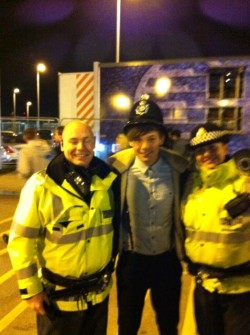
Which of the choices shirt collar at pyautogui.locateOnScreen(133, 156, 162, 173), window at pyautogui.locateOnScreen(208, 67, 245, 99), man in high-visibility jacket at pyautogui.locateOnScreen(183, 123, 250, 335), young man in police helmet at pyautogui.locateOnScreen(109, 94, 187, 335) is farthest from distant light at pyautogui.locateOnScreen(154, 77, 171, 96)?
man in high-visibility jacket at pyautogui.locateOnScreen(183, 123, 250, 335)

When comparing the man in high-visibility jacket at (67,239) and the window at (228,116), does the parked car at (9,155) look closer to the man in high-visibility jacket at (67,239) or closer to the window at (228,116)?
the window at (228,116)

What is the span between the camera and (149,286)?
276 cm

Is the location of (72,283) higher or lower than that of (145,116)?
Answer: lower

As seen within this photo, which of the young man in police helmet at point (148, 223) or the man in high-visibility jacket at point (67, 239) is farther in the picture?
the young man in police helmet at point (148, 223)

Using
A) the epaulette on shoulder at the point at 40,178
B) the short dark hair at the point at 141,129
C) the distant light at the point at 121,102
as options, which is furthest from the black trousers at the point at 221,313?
the distant light at the point at 121,102

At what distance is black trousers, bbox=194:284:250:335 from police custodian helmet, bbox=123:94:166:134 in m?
1.08

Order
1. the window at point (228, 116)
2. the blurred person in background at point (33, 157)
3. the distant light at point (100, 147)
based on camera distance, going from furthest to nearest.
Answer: the distant light at point (100, 147)
the window at point (228, 116)
the blurred person in background at point (33, 157)

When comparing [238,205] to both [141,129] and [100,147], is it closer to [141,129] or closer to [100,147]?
[141,129]

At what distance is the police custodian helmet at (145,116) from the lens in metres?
2.57

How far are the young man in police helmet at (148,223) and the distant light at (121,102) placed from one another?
708 cm

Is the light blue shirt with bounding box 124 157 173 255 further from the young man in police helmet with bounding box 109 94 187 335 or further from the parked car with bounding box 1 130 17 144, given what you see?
the parked car with bounding box 1 130 17 144

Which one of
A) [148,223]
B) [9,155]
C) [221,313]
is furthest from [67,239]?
[9,155]

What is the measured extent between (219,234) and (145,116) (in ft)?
2.90

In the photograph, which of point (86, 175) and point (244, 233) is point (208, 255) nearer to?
point (244, 233)
